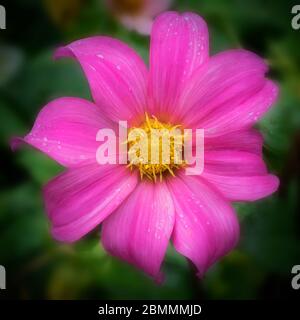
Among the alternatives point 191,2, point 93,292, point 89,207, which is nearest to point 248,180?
point 89,207

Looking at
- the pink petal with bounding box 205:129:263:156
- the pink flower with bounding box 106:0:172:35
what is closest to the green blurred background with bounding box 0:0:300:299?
the pink flower with bounding box 106:0:172:35

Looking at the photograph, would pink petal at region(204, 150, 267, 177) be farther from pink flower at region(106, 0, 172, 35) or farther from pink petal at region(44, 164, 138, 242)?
pink flower at region(106, 0, 172, 35)

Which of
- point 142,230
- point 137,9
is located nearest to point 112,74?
point 142,230

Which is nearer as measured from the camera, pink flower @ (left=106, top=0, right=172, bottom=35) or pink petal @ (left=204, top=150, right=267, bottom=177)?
pink petal @ (left=204, top=150, right=267, bottom=177)

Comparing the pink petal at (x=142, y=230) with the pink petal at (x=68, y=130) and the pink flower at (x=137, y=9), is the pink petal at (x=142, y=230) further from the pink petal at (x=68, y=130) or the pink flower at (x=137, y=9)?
the pink flower at (x=137, y=9)

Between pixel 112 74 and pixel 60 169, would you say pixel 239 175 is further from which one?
pixel 60 169

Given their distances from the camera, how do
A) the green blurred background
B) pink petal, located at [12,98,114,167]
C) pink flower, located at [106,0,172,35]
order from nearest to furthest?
pink petal, located at [12,98,114,167] < the green blurred background < pink flower, located at [106,0,172,35]

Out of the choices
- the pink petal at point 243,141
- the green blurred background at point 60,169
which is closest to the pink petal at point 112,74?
the pink petal at point 243,141
